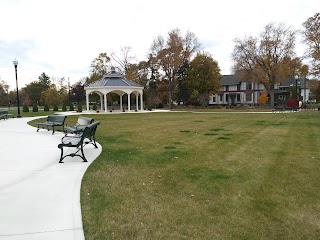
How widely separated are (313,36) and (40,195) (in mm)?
32813

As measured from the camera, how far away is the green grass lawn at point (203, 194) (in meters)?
3.50

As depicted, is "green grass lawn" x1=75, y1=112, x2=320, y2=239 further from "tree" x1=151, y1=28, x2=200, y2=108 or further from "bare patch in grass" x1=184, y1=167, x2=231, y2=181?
"tree" x1=151, y1=28, x2=200, y2=108

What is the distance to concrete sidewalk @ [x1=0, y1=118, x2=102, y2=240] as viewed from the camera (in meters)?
3.49

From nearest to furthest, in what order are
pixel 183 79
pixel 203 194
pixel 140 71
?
pixel 203 194 → pixel 183 79 → pixel 140 71

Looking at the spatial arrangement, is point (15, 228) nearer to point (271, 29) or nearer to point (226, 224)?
point (226, 224)

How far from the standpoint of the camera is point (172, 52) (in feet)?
158

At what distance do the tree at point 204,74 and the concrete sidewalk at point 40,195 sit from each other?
134ft

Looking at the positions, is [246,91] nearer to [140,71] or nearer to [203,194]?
[140,71]

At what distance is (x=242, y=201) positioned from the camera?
14.4ft

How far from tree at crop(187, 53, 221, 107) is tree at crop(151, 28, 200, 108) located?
319cm

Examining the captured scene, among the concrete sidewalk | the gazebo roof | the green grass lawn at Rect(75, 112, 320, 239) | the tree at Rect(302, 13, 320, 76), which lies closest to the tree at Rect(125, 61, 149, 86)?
the gazebo roof

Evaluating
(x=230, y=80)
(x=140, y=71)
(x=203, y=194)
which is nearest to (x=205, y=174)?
(x=203, y=194)

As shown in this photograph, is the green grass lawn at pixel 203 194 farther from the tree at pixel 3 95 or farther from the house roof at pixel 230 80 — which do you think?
the tree at pixel 3 95

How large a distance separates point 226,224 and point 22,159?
6.21 meters
